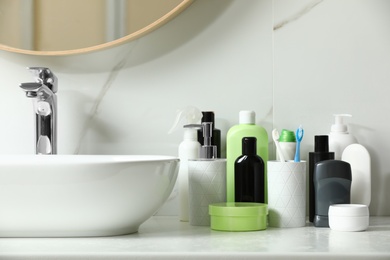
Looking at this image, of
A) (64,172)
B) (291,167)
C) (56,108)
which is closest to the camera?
(64,172)

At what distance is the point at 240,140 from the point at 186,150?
0.39 feet

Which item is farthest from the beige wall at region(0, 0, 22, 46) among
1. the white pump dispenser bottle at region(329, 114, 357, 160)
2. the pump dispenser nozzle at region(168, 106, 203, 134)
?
the white pump dispenser bottle at region(329, 114, 357, 160)

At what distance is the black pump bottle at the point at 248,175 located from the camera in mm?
1459

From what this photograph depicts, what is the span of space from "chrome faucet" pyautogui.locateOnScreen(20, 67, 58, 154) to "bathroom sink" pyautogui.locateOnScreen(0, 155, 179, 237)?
0.31 metres

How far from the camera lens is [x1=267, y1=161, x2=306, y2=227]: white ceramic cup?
142 cm

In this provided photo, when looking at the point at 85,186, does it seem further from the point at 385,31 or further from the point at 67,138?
the point at 385,31

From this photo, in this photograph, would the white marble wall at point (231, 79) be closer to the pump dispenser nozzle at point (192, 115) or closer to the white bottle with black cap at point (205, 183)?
the pump dispenser nozzle at point (192, 115)

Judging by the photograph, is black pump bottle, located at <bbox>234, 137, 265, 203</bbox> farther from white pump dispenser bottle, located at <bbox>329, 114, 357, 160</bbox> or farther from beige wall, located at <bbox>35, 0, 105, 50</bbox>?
beige wall, located at <bbox>35, 0, 105, 50</bbox>

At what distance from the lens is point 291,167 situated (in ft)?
4.66

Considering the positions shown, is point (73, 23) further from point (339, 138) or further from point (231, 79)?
point (339, 138)

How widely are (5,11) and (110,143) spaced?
1.31 feet

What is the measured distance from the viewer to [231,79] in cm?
166

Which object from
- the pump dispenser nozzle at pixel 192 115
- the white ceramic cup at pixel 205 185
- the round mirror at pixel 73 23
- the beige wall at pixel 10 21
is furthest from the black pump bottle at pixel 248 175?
the beige wall at pixel 10 21

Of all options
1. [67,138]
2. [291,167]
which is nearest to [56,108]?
[67,138]
